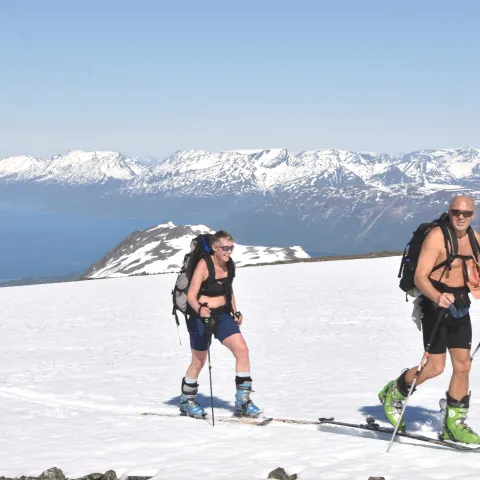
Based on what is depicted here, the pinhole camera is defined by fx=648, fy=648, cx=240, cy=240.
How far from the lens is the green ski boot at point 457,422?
24.1 ft

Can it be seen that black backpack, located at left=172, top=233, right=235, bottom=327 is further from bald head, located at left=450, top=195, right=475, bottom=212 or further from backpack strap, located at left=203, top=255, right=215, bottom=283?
bald head, located at left=450, top=195, right=475, bottom=212

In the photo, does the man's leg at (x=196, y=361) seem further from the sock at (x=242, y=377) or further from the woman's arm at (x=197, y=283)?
the woman's arm at (x=197, y=283)

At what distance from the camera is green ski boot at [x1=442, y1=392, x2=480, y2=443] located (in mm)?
7348

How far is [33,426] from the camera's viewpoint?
9586 mm

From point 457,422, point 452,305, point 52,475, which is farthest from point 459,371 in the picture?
point 52,475

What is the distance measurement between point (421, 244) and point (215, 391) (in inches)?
230

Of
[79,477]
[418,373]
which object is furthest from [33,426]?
[418,373]

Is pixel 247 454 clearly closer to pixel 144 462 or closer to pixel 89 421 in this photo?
pixel 144 462

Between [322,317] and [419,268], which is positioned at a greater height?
[419,268]

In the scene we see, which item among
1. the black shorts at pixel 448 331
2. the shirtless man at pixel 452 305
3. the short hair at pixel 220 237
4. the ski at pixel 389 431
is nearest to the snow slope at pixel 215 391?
the ski at pixel 389 431

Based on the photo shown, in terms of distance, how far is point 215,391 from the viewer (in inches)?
466

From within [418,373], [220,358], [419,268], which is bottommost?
[220,358]

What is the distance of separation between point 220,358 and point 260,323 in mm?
5317

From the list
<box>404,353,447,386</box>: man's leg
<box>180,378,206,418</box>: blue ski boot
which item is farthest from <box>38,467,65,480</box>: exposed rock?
<box>404,353,447,386</box>: man's leg
